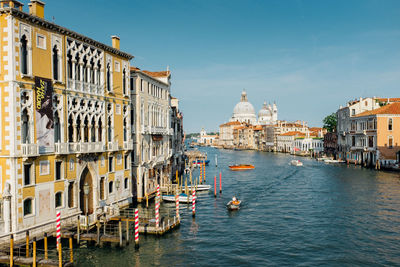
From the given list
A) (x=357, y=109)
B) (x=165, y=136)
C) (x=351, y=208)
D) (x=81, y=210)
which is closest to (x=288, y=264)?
(x=81, y=210)

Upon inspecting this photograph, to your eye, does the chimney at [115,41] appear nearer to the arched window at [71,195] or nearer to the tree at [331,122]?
the arched window at [71,195]

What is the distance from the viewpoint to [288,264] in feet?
60.1

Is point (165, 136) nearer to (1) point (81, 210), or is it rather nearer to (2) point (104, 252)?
(1) point (81, 210)

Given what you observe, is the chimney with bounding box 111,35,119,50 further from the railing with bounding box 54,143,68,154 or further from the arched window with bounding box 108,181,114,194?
the arched window with bounding box 108,181,114,194

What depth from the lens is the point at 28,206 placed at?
18.1 meters

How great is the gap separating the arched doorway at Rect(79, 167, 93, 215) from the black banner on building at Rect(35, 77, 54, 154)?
3.62 m

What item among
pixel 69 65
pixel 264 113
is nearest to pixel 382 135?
pixel 69 65

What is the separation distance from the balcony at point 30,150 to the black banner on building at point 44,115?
395mm

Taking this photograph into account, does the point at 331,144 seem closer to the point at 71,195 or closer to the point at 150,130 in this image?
the point at 150,130

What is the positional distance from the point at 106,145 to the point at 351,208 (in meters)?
19.2

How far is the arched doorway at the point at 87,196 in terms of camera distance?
22.4 m

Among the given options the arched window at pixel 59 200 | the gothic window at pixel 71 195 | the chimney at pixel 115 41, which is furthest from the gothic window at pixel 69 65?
the arched window at pixel 59 200

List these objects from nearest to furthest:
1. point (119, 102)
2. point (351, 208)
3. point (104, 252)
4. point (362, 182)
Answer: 1. point (104, 252)
2. point (119, 102)
3. point (351, 208)
4. point (362, 182)

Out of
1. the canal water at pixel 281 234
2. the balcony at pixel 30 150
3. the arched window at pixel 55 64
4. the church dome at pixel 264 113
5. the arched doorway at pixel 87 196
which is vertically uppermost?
the church dome at pixel 264 113
